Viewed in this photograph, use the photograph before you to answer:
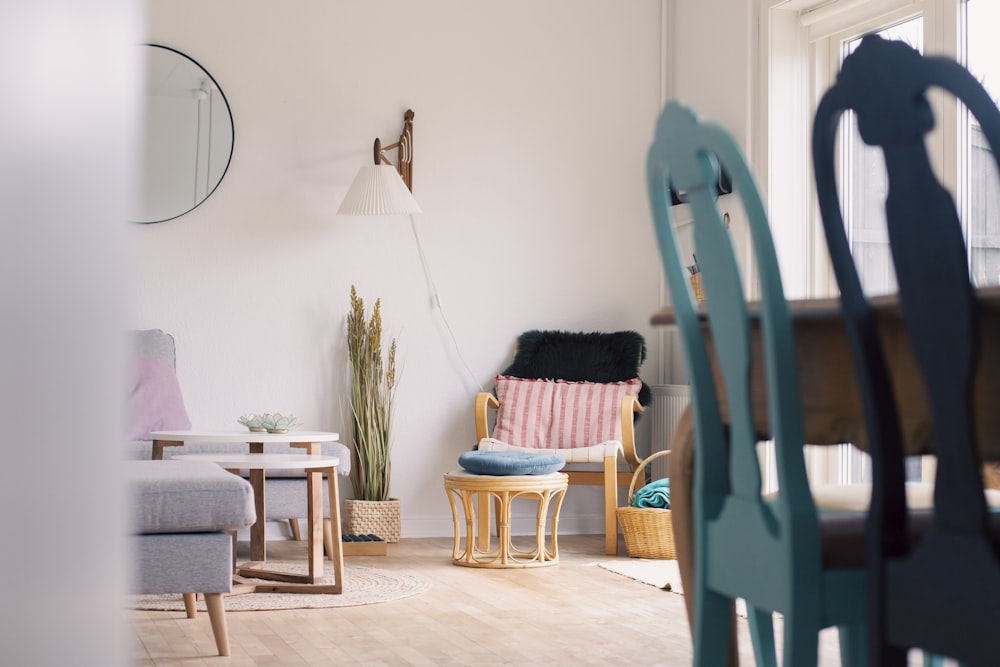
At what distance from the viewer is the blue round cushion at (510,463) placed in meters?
4.39

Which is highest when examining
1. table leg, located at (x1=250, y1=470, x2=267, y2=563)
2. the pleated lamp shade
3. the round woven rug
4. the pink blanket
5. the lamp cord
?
the pleated lamp shade

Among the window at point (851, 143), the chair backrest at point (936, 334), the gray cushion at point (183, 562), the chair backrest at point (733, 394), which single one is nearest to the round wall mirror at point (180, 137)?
the window at point (851, 143)

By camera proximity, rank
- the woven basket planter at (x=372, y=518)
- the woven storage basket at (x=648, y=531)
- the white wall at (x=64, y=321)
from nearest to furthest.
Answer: the white wall at (x=64, y=321) < the woven storage basket at (x=648, y=531) < the woven basket planter at (x=372, y=518)

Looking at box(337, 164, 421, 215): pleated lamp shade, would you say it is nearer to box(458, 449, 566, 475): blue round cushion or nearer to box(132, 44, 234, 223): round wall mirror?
box(132, 44, 234, 223): round wall mirror

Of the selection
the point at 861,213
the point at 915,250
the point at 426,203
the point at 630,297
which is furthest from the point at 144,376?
the point at 915,250

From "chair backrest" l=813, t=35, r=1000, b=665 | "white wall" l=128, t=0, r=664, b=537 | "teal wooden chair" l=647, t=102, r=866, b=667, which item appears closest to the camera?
"chair backrest" l=813, t=35, r=1000, b=665

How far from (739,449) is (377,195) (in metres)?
3.92

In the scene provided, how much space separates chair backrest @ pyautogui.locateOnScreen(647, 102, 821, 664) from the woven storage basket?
3168 mm

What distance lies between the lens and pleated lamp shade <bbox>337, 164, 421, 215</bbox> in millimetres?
5121

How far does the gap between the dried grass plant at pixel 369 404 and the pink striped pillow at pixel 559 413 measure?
55 centimetres

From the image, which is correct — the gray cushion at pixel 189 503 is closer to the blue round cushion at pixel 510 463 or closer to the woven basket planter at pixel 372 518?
the blue round cushion at pixel 510 463

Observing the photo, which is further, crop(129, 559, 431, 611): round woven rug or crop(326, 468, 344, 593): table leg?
crop(326, 468, 344, 593): table leg

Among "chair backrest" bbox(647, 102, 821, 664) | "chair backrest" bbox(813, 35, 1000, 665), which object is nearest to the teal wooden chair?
"chair backrest" bbox(647, 102, 821, 664)

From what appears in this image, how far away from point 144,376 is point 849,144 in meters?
3.17
